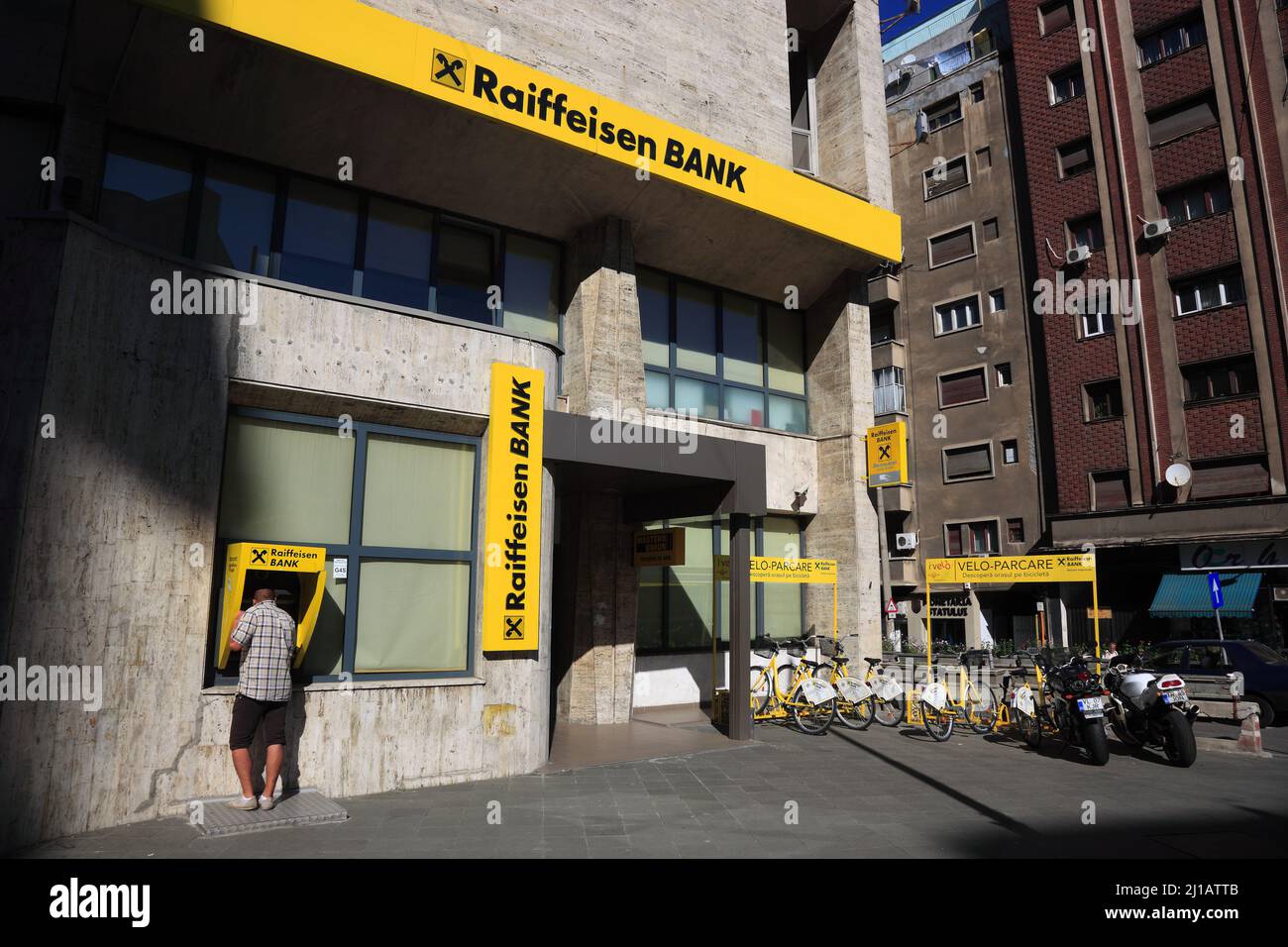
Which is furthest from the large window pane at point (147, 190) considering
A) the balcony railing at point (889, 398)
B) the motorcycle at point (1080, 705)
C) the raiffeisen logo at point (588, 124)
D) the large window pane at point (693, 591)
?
the balcony railing at point (889, 398)

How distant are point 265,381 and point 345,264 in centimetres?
492

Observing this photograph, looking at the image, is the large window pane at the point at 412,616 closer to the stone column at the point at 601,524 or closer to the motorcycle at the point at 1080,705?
the stone column at the point at 601,524

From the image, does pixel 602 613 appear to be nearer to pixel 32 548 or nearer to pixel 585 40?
pixel 32 548

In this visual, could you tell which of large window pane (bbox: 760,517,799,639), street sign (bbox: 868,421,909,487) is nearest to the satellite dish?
street sign (bbox: 868,421,909,487)

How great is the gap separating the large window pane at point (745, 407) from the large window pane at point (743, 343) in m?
0.24

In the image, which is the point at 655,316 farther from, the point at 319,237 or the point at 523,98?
the point at 319,237

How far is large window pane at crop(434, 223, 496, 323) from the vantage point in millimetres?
13094

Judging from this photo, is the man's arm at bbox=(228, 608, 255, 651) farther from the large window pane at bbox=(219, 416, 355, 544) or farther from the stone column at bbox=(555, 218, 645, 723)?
the stone column at bbox=(555, 218, 645, 723)

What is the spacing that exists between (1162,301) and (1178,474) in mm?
5961

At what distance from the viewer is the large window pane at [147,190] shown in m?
10.7

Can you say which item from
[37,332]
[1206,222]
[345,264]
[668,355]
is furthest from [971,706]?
[1206,222]

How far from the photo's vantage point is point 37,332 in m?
6.67

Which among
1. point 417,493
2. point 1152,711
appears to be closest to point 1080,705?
point 1152,711

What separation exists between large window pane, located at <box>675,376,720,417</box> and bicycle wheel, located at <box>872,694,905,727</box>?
19.4 ft
